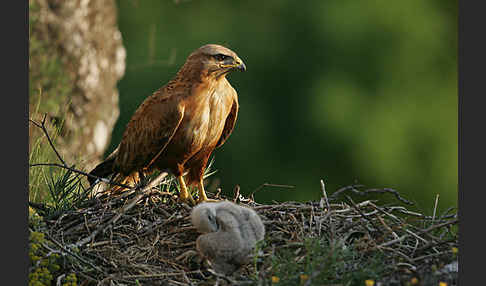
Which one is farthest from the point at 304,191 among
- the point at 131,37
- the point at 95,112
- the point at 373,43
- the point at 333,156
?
the point at 95,112

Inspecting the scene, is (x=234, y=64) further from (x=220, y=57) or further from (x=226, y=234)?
(x=226, y=234)

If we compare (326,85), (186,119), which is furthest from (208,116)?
(326,85)

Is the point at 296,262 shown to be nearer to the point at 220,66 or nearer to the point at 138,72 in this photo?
the point at 220,66

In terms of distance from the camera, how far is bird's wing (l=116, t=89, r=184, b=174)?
3846 mm

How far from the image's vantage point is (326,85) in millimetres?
10758

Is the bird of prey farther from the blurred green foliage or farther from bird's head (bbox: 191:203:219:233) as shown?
the blurred green foliage

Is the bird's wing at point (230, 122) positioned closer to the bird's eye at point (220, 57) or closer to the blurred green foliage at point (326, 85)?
the bird's eye at point (220, 57)

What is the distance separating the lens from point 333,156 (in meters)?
10.2

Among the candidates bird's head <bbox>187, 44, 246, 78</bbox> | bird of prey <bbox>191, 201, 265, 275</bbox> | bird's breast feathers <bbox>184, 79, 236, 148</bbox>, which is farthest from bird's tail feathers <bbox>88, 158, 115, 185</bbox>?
bird of prey <bbox>191, 201, 265, 275</bbox>

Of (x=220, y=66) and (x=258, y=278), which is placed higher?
(x=220, y=66)

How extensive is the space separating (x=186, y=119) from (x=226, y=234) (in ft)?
3.00

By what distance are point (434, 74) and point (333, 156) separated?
79.4 inches

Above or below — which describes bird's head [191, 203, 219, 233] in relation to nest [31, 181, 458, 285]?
above

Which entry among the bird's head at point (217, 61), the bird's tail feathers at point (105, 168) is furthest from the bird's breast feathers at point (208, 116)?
the bird's tail feathers at point (105, 168)
